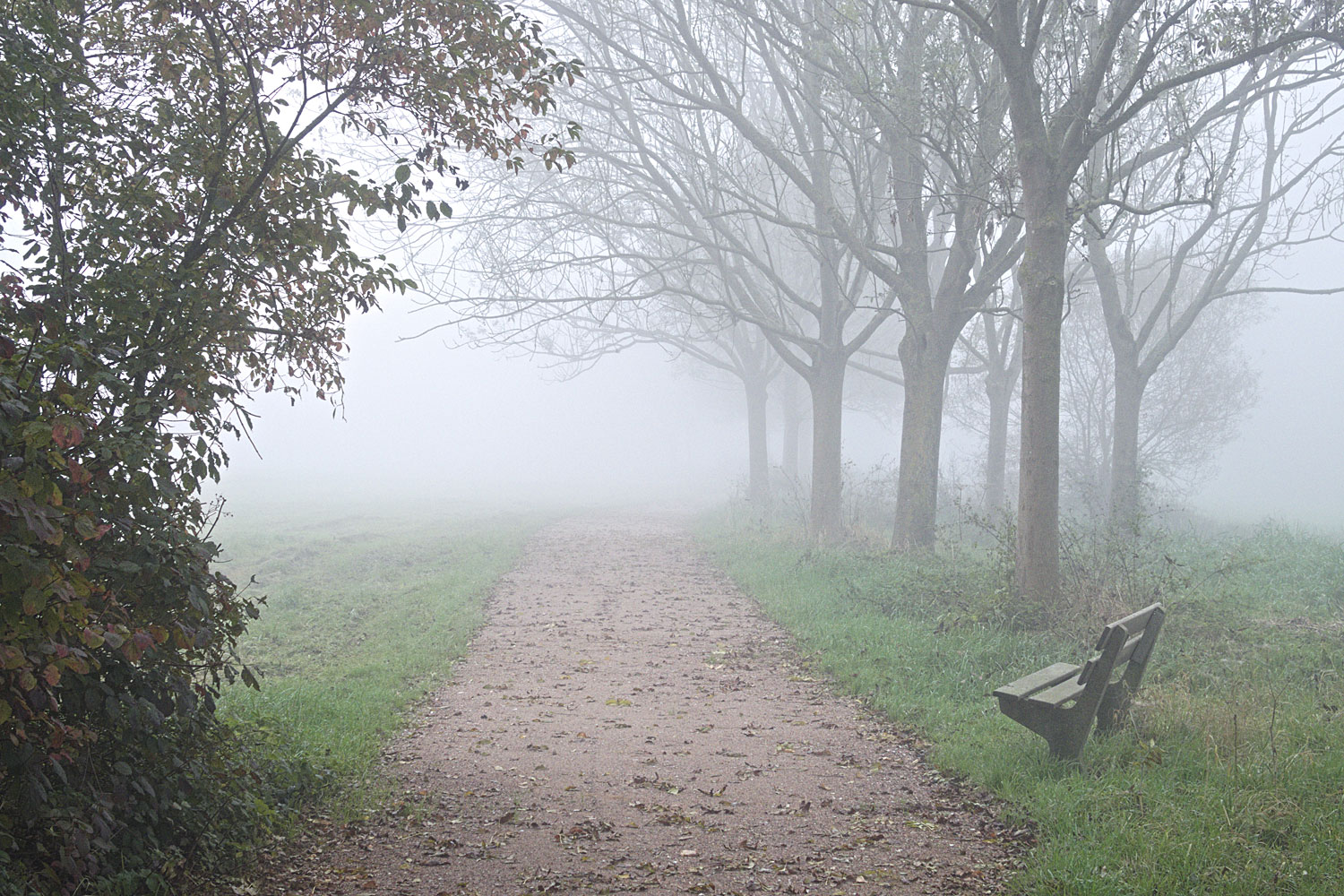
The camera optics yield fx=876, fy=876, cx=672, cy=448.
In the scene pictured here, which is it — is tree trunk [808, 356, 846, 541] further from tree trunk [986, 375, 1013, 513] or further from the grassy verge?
tree trunk [986, 375, 1013, 513]

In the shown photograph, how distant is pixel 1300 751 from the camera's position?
4.96m

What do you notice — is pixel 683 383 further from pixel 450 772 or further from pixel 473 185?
pixel 450 772

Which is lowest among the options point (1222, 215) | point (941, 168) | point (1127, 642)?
point (1127, 642)

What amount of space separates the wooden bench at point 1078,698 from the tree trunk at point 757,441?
2201 cm

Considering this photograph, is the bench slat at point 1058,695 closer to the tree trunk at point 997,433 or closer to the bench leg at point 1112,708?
the bench leg at point 1112,708

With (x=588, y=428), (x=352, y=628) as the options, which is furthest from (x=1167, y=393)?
(x=588, y=428)

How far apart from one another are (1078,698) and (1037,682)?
39 centimetres

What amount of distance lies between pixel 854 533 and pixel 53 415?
15.2 m

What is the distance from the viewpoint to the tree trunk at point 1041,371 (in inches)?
349

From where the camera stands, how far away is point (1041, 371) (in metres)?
8.98

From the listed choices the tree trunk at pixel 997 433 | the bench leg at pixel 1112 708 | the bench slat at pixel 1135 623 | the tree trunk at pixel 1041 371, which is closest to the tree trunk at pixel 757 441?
the tree trunk at pixel 997 433

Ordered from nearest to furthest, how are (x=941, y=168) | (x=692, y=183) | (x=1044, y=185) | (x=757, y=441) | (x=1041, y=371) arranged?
1. (x=1044, y=185)
2. (x=1041, y=371)
3. (x=941, y=168)
4. (x=692, y=183)
5. (x=757, y=441)

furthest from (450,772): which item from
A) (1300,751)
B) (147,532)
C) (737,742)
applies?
(1300,751)

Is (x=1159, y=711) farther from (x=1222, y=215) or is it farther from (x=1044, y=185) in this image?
(x=1222, y=215)
